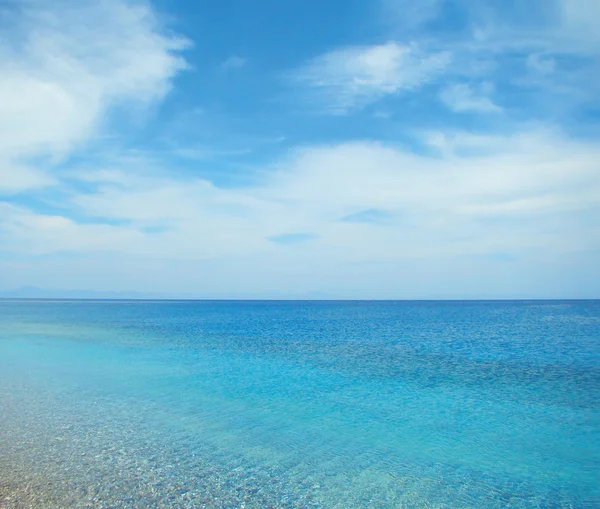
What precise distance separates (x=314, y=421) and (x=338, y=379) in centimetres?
746

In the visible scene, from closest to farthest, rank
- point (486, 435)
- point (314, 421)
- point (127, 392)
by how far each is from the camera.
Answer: point (486, 435)
point (314, 421)
point (127, 392)

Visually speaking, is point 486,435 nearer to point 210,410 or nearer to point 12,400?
point 210,410

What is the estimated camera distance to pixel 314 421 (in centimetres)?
1490

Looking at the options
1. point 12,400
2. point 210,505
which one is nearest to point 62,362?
point 12,400

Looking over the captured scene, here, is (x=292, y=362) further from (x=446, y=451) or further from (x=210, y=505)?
(x=210, y=505)

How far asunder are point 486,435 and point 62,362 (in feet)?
83.7

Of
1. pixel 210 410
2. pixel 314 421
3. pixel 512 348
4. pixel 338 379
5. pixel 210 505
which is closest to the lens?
pixel 210 505

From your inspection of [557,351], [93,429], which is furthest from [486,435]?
[557,351]

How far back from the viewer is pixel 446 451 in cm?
1232

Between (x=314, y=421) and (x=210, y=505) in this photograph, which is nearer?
(x=210, y=505)

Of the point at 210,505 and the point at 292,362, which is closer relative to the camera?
the point at 210,505

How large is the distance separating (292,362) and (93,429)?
49.8 ft

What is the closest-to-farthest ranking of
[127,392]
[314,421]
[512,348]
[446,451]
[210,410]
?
[446,451]
[314,421]
[210,410]
[127,392]
[512,348]

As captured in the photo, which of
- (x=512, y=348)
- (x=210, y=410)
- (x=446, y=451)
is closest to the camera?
(x=446, y=451)
